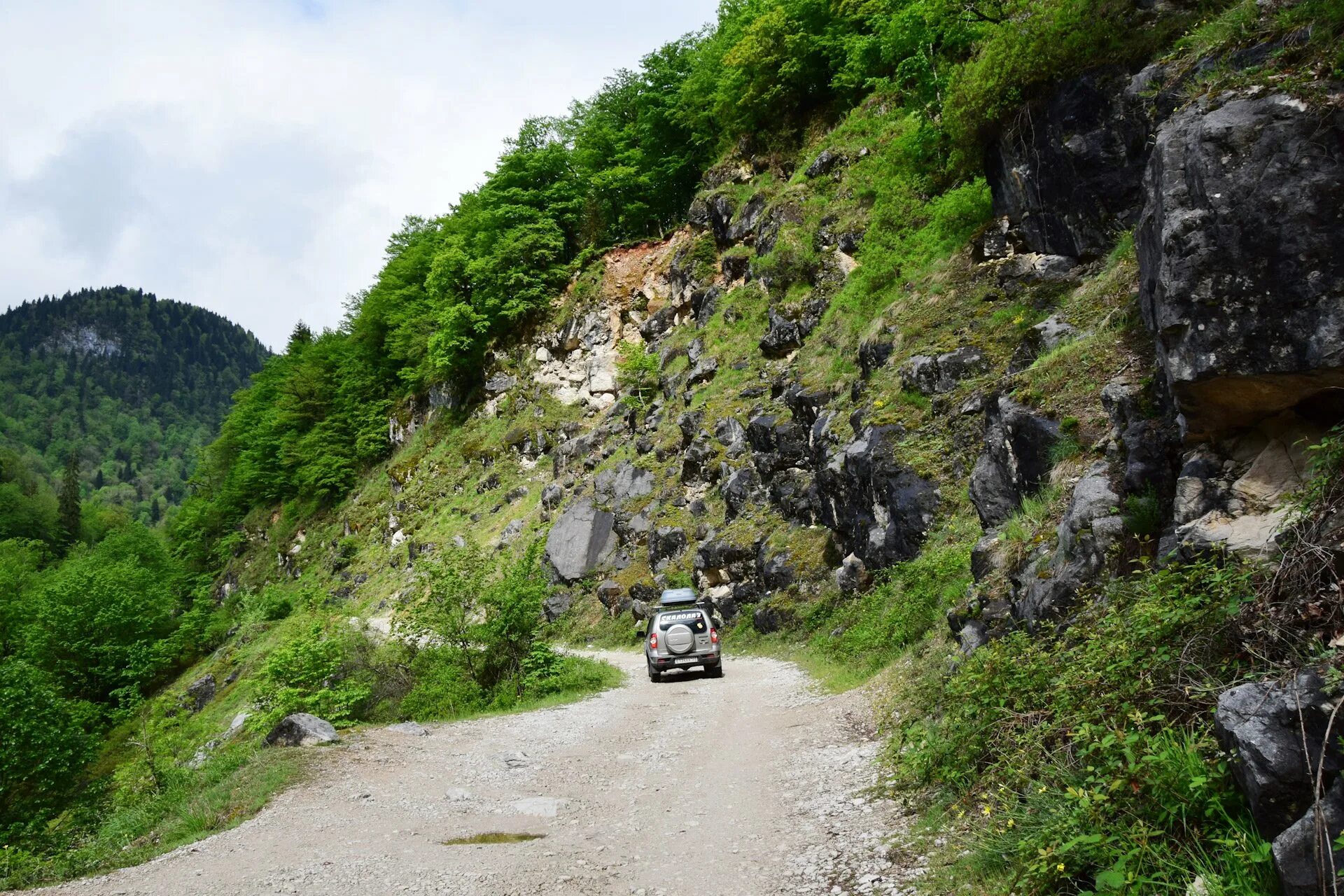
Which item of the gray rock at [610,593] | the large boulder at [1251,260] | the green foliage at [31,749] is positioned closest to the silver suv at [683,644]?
the gray rock at [610,593]

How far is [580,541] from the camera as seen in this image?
96.5 feet

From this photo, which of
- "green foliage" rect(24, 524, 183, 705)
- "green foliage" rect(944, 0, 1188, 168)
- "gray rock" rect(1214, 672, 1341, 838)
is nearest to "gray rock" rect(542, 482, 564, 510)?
"green foliage" rect(24, 524, 183, 705)

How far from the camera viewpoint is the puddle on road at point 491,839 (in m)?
6.43

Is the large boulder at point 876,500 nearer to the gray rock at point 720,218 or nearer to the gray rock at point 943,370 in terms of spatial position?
the gray rock at point 943,370

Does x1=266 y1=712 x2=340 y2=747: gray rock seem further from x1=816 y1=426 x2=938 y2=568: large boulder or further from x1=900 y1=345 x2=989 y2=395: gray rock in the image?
x1=900 y1=345 x2=989 y2=395: gray rock

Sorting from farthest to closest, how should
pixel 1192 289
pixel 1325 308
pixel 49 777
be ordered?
1. pixel 49 777
2. pixel 1192 289
3. pixel 1325 308

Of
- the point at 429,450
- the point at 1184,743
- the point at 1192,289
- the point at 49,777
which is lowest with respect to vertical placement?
the point at 49,777

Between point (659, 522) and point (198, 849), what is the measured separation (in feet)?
68.4

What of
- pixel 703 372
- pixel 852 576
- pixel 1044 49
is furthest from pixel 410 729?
pixel 703 372

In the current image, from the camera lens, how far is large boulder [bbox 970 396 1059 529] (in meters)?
8.98

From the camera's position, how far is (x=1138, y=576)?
5.60 m

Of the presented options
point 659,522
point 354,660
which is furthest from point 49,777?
point 659,522

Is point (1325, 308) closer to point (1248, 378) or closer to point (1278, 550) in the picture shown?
point (1248, 378)

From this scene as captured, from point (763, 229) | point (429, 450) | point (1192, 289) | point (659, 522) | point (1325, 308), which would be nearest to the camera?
point (1325, 308)
